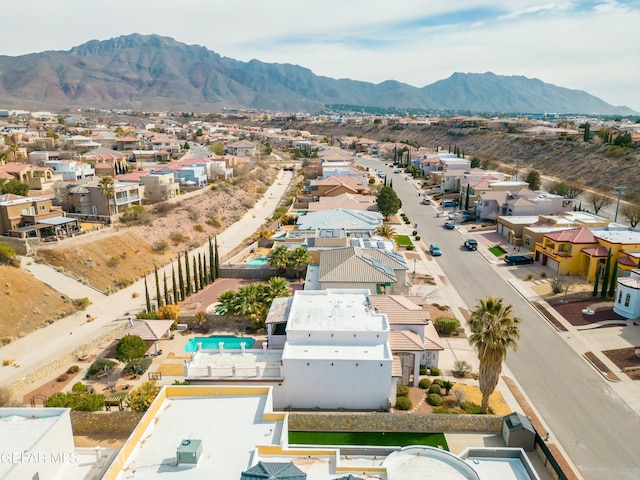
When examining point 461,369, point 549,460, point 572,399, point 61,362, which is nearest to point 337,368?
point 461,369

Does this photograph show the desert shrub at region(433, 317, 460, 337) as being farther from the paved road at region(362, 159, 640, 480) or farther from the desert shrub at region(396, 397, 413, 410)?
the desert shrub at region(396, 397, 413, 410)

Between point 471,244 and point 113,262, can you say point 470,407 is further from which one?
point 113,262

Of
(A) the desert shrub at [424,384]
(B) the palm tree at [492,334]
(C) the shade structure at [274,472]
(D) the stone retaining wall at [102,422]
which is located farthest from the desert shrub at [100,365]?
(B) the palm tree at [492,334]

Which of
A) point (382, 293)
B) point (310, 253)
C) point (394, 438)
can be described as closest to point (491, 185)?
point (310, 253)

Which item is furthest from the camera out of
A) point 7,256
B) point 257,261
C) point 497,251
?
point 497,251

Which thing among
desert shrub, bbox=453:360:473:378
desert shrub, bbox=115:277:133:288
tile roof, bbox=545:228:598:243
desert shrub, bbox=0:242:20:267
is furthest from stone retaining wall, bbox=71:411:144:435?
tile roof, bbox=545:228:598:243

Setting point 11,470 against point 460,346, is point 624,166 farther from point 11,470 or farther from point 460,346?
point 11,470
